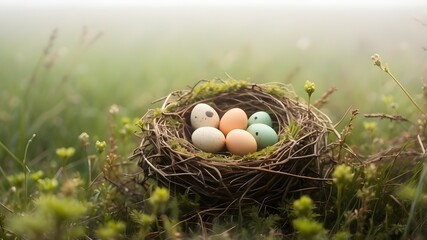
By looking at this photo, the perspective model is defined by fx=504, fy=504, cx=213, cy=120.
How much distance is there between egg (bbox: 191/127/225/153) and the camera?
2.43 m

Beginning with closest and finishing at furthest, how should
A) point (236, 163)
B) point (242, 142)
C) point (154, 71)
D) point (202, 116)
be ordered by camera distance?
1. point (236, 163)
2. point (242, 142)
3. point (202, 116)
4. point (154, 71)

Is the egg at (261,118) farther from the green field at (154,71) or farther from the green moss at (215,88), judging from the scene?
the green field at (154,71)

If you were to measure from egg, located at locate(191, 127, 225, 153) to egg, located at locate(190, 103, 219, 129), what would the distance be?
115 mm

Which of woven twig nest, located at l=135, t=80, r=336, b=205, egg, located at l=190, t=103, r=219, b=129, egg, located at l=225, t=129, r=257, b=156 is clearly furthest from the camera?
egg, located at l=190, t=103, r=219, b=129

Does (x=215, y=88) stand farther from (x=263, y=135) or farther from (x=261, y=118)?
(x=263, y=135)

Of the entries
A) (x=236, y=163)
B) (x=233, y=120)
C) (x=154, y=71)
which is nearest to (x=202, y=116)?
(x=233, y=120)

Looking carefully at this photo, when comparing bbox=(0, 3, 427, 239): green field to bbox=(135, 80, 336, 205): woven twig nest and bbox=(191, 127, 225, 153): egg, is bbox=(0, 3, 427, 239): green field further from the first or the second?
bbox=(191, 127, 225, 153): egg

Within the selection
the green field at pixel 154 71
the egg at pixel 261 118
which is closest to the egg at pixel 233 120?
the egg at pixel 261 118

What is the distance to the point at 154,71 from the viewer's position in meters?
4.88

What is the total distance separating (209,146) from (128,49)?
11.3 feet

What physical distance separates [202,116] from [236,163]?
488 millimetres

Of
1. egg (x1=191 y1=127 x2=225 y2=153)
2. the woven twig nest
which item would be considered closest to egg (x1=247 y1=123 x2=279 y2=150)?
the woven twig nest

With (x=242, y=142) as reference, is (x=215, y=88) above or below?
above

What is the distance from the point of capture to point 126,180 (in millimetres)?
2547
